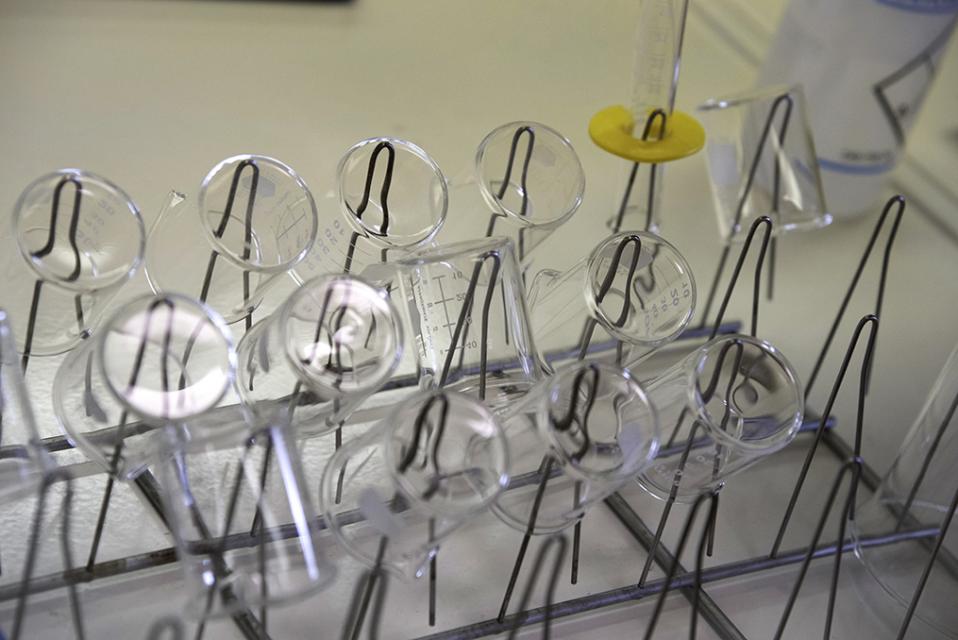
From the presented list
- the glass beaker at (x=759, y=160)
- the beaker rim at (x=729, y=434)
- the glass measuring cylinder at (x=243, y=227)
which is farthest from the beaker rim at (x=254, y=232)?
the glass beaker at (x=759, y=160)

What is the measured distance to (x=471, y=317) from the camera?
604 millimetres

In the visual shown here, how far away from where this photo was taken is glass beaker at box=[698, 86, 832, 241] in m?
0.83

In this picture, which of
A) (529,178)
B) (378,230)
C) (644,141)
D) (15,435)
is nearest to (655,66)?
(644,141)

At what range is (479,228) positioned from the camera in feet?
2.37

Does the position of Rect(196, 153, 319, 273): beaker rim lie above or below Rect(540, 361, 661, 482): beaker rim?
above

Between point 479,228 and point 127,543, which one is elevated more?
point 479,228

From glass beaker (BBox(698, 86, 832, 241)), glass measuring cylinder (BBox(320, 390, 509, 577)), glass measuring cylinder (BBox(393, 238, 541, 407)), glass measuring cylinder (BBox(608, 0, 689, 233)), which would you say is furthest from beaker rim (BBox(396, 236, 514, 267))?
glass beaker (BBox(698, 86, 832, 241))

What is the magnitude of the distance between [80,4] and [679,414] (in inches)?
33.5

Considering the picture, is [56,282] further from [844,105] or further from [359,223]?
[844,105]

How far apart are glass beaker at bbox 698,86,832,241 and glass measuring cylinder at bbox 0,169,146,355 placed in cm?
48

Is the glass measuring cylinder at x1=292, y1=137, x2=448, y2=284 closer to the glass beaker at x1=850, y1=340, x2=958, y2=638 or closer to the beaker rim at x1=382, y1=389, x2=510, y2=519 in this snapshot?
the beaker rim at x1=382, y1=389, x2=510, y2=519

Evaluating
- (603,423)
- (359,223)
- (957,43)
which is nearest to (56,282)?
(359,223)

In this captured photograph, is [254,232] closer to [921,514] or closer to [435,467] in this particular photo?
[435,467]

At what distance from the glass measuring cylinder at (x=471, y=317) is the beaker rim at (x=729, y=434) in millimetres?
101
